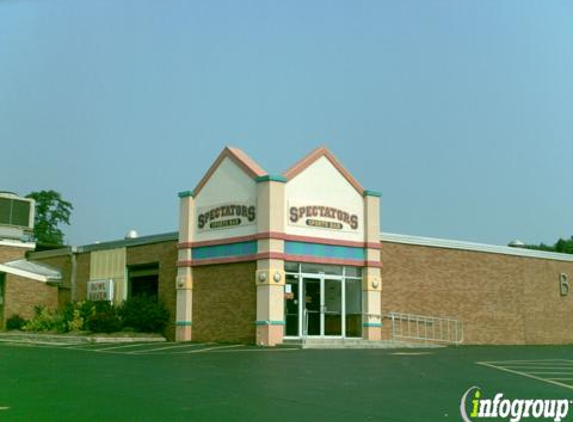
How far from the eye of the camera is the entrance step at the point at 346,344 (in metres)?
24.0

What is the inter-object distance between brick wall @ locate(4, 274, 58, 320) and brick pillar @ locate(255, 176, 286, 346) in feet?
45.6

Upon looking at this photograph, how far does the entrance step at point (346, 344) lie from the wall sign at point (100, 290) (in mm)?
10191

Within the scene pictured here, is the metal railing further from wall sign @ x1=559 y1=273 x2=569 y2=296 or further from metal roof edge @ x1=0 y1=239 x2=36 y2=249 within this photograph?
metal roof edge @ x1=0 y1=239 x2=36 y2=249

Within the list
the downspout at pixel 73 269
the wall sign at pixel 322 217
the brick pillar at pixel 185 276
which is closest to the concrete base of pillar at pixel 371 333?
the wall sign at pixel 322 217

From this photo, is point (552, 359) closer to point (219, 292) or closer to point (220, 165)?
point (219, 292)

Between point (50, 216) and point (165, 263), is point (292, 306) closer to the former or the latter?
point (165, 263)

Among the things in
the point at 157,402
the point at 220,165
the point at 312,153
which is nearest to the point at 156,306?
the point at 220,165

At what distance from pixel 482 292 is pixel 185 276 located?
12684 mm

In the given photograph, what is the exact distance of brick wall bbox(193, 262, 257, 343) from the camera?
1014 inches

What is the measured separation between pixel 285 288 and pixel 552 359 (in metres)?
8.79

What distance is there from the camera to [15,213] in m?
37.6

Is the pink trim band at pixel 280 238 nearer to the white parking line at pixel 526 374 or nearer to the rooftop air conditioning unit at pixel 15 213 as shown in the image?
the white parking line at pixel 526 374

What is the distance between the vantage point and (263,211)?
25.5m

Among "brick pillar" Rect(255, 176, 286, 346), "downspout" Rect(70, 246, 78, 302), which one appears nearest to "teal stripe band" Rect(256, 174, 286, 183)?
"brick pillar" Rect(255, 176, 286, 346)
